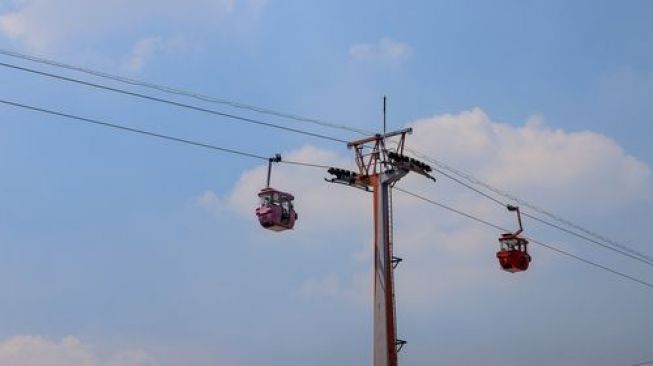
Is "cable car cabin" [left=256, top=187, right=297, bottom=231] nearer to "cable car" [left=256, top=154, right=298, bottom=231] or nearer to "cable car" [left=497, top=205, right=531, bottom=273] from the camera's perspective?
"cable car" [left=256, top=154, right=298, bottom=231]

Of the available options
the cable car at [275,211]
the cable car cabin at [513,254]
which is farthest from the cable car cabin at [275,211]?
the cable car cabin at [513,254]

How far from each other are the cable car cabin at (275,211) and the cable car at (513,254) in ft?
40.5

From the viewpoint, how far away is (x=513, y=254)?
148 ft

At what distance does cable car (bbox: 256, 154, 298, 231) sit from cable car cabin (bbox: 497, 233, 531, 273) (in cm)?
1231

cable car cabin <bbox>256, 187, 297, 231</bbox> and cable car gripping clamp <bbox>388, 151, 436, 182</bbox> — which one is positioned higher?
cable car gripping clamp <bbox>388, 151, 436, 182</bbox>

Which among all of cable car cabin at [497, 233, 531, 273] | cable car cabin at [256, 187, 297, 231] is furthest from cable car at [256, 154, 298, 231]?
cable car cabin at [497, 233, 531, 273]

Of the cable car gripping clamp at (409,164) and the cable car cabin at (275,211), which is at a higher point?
the cable car gripping clamp at (409,164)

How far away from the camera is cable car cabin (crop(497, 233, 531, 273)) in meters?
45.2

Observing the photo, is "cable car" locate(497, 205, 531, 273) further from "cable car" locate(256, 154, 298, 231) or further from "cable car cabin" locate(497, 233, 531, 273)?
"cable car" locate(256, 154, 298, 231)

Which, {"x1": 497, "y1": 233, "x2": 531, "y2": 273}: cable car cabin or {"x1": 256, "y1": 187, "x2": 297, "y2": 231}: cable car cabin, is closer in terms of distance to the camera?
{"x1": 256, "y1": 187, "x2": 297, "y2": 231}: cable car cabin

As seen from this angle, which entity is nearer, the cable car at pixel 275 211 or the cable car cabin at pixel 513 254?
the cable car at pixel 275 211

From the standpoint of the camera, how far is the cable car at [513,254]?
4525 centimetres

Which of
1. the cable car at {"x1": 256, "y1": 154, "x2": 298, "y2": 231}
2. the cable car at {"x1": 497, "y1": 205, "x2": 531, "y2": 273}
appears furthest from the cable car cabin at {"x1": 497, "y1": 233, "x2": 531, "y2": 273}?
the cable car at {"x1": 256, "y1": 154, "x2": 298, "y2": 231}

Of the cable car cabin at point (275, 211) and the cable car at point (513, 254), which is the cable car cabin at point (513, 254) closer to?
the cable car at point (513, 254)
